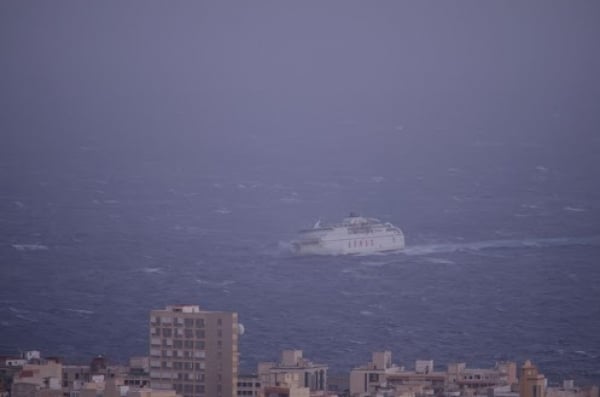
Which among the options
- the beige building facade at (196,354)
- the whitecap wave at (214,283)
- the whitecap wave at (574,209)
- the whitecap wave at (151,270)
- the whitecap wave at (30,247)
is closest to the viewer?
the beige building facade at (196,354)

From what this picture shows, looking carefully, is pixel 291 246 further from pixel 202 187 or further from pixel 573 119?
pixel 573 119

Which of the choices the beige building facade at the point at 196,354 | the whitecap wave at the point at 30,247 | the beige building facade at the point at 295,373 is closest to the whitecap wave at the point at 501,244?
the whitecap wave at the point at 30,247

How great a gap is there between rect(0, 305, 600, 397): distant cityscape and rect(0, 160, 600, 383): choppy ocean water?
3.85m

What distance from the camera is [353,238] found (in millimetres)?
77875

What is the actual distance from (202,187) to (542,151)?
10.0m

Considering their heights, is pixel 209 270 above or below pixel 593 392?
above

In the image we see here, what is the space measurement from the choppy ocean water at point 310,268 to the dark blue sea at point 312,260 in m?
0.07

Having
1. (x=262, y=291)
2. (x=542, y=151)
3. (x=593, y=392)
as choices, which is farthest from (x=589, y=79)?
(x=593, y=392)

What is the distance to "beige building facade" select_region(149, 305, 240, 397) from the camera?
46406 millimetres

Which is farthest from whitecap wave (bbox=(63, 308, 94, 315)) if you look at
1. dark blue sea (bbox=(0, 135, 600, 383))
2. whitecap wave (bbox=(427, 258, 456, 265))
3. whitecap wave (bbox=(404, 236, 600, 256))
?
whitecap wave (bbox=(404, 236, 600, 256))

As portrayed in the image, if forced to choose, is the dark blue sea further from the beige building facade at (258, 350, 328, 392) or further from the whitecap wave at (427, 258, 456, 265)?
the beige building facade at (258, 350, 328, 392)

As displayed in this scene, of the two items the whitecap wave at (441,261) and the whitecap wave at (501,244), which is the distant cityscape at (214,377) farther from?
the whitecap wave at (501,244)

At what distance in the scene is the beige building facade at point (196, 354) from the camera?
4641cm

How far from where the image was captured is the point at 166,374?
4709cm
